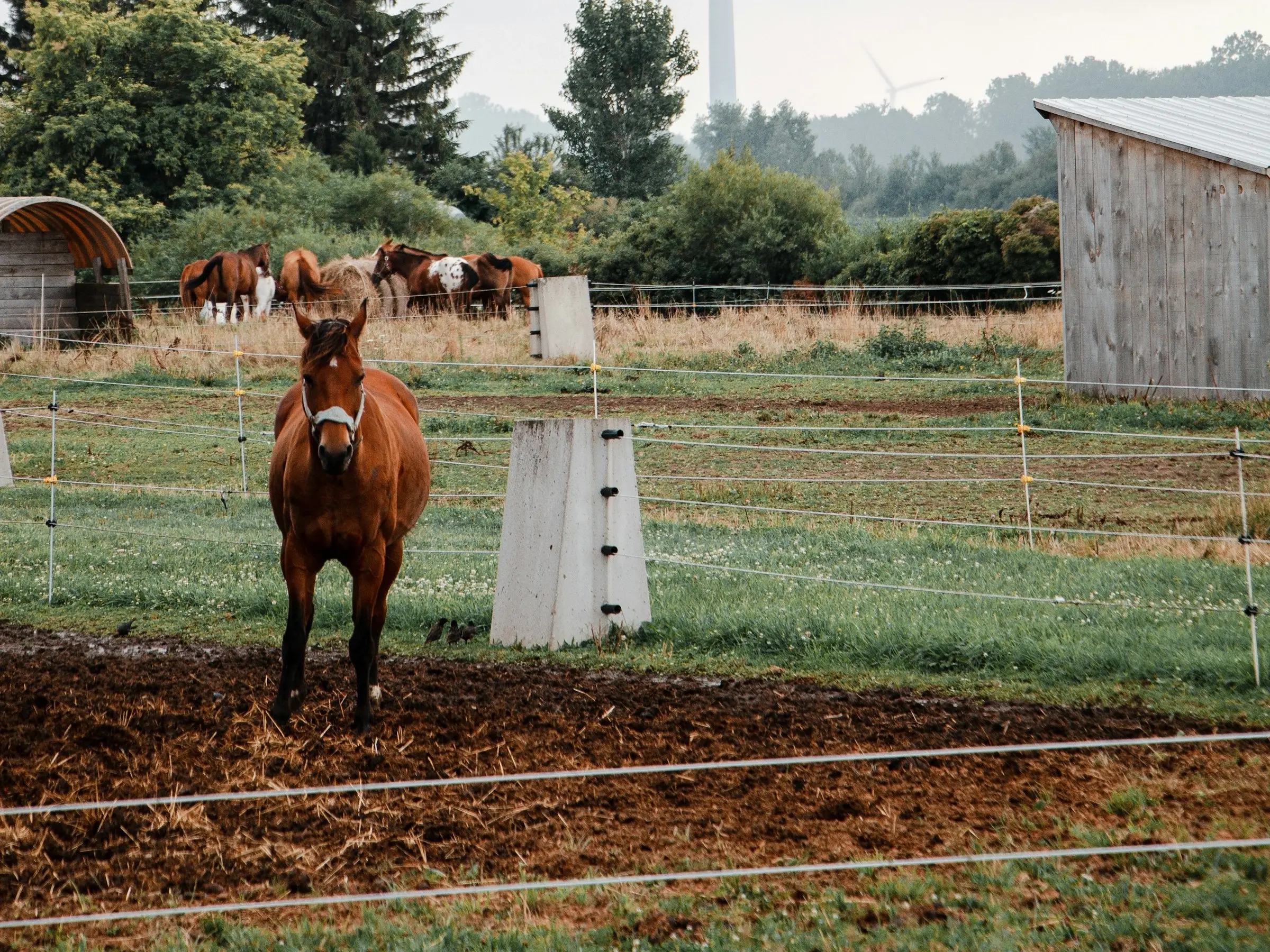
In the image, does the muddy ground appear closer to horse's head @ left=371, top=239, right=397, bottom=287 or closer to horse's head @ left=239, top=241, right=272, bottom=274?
horse's head @ left=371, top=239, right=397, bottom=287

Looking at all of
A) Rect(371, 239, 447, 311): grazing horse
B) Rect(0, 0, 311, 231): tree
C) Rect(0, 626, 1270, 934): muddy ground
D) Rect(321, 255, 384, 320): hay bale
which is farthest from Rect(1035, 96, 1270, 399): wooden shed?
Rect(0, 0, 311, 231): tree

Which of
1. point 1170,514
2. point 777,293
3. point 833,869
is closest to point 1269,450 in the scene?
point 1170,514

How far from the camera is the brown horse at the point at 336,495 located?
19.2 feet

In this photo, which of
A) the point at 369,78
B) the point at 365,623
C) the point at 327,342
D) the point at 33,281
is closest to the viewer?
the point at 327,342

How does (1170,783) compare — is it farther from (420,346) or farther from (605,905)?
(420,346)

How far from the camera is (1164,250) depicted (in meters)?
16.5

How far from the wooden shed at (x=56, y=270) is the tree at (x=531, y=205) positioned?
65.4 ft

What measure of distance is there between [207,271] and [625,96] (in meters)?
31.2

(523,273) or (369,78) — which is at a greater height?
(369,78)

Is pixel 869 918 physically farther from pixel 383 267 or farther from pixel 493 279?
pixel 383 267

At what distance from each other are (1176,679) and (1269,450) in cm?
732

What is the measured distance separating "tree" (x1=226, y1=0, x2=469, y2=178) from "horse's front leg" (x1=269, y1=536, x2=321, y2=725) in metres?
48.1

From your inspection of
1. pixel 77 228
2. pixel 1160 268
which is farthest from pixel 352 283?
pixel 1160 268

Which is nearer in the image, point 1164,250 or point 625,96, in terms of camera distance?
point 1164,250
